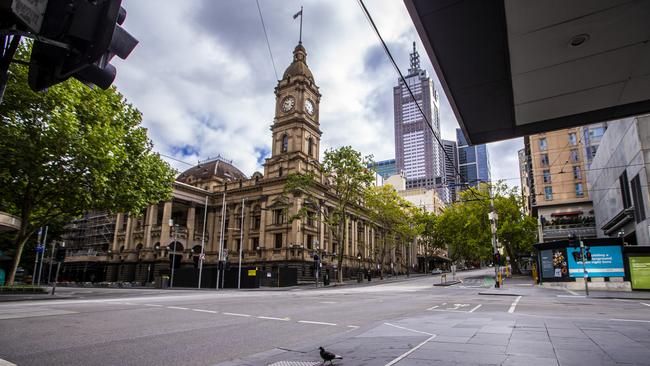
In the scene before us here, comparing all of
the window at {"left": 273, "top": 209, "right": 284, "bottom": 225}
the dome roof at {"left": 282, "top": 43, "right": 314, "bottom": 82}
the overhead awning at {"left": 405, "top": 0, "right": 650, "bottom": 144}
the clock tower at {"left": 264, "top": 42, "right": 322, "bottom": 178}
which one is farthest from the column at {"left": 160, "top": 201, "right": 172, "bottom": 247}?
the overhead awning at {"left": 405, "top": 0, "right": 650, "bottom": 144}

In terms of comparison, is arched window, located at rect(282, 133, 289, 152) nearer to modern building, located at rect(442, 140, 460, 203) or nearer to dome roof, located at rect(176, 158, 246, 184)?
dome roof, located at rect(176, 158, 246, 184)

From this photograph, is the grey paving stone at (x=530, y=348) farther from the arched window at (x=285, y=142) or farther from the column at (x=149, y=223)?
the column at (x=149, y=223)

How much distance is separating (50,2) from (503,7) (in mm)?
4270

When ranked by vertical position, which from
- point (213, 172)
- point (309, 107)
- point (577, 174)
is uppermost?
point (309, 107)

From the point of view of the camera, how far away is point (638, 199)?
92.4 ft

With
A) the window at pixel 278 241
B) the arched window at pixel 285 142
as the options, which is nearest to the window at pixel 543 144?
the arched window at pixel 285 142

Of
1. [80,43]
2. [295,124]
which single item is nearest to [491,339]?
[80,43]

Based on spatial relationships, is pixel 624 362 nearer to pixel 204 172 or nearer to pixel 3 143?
pixel 3 143

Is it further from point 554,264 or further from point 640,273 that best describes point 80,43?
point 554,264

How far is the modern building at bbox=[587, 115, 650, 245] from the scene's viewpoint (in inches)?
1037

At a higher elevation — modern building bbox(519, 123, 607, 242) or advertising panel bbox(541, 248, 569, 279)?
modern building bbox(519, 123, 607, 242)

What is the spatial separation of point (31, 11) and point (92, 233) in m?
74.0

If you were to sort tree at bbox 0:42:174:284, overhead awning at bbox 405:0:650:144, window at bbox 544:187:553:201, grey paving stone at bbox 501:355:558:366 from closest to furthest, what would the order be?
1. overhead awning at bbox 405:0:650:144
2. grey paving stone at bbox 501:355:558:366
3. tree at bbox 0:42:174:284
4. window at bbox 544:187:553:201

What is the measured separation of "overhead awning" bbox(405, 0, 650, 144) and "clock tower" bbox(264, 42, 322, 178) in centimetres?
4537
